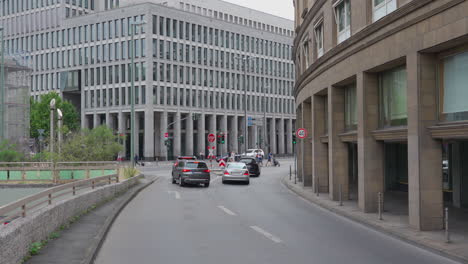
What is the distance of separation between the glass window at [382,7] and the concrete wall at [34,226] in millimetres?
11150

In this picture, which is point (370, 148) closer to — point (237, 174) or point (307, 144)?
point (307, 144)

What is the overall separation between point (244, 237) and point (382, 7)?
8923 millimetres

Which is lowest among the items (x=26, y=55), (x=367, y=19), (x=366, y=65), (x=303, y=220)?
(x=303, y=220)

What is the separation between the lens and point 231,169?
3089cm

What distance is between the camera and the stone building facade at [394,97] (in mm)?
12141

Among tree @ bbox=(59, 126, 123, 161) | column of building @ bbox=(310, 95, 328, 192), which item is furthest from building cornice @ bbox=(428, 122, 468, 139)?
tree @ bbox=(59, 126, 123, 161)

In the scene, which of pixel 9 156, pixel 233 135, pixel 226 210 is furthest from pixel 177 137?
pixel 226 210

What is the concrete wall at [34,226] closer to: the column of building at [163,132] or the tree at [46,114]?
the column of building at [163,132]

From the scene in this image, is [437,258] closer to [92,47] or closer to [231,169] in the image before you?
[231,169]

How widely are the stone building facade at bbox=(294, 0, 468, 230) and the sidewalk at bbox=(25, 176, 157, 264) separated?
8217mm

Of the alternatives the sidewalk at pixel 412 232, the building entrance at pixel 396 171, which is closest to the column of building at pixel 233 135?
the building entrance at pixel 396 171

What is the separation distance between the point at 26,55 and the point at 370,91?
46675 mm

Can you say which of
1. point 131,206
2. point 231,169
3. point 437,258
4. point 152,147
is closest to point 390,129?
point 437,258

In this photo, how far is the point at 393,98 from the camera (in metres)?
15.5
